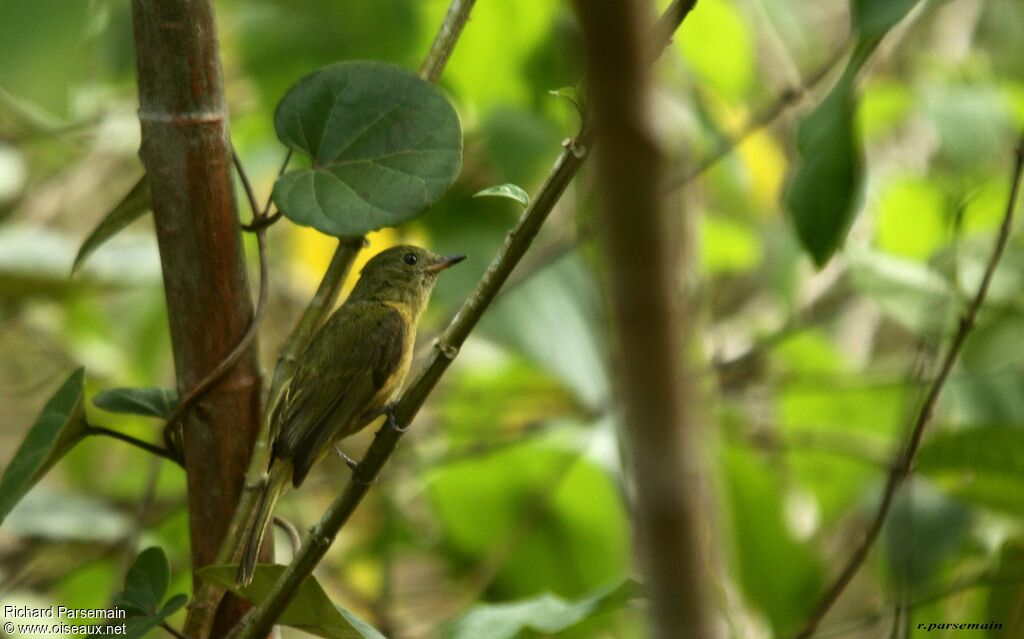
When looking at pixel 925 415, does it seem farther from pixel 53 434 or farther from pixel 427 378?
pixel 53 434

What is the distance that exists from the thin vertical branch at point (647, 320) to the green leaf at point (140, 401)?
84cm

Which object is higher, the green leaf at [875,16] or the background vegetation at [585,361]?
the background vegetation at [585,361]

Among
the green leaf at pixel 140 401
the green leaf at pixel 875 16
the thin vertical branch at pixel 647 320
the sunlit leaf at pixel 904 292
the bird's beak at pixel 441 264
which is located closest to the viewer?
the thin vertical branch at pixel 647 320

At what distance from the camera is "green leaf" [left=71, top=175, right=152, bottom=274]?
1.19 m

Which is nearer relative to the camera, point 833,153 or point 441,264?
point 833,153

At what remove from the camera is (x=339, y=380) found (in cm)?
185

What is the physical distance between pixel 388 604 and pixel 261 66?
1302 mm

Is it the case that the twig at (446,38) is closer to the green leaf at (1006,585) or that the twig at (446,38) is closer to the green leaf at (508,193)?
the green leaf at (508,193)

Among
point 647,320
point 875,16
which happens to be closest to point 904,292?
point 875,16

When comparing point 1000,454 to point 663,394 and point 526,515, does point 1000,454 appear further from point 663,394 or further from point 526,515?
point 663,394

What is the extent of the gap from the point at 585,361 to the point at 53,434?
1469mm

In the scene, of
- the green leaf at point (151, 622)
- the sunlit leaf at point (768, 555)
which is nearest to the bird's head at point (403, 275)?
the sunlit leaf at point (768, 555)

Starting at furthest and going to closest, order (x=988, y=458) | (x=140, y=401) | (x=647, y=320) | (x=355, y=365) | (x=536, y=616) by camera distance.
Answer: (x=355, y=365)
(x=988, y=458)
(x=536, y=616)
(x=140, y=401)
(x=647, y=320)

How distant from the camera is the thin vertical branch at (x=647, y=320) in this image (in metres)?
0.37
